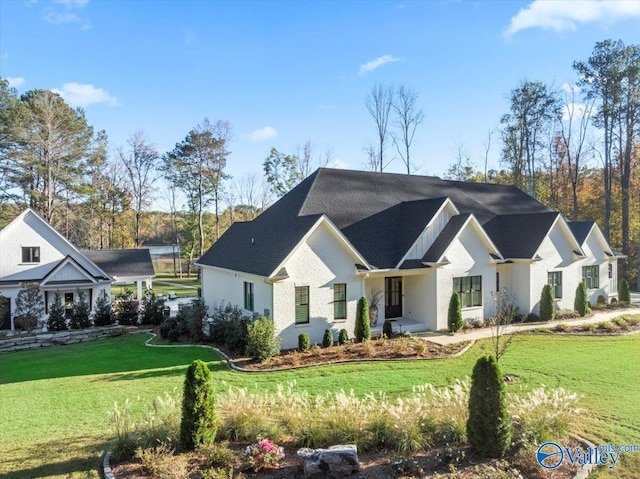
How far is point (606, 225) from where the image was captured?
1428 inches

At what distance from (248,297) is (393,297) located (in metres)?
7.45

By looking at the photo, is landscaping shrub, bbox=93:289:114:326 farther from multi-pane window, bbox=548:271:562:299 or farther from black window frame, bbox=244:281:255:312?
multi-pane window, bbox=548:271:562:299

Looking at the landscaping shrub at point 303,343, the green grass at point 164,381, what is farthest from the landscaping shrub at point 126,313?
the landscaping shrub at point 303,343

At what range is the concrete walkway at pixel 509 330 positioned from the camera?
17531mm

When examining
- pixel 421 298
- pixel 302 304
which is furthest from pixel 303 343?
pixel 421 298

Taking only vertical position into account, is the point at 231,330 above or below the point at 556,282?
below

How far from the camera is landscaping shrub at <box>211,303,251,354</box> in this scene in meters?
15.6

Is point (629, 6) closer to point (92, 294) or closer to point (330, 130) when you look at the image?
point (330, 130)

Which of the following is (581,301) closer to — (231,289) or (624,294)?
(624,294)

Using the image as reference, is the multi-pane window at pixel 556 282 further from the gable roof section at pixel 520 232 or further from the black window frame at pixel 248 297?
the black window frame at pixel 248 297

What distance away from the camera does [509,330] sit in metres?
19.4

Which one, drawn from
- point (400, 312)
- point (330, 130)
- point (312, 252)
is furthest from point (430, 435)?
point (330, 130)

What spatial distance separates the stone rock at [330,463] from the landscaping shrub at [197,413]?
1821mm

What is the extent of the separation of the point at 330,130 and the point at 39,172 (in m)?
27.5
